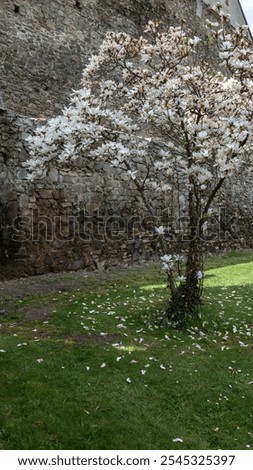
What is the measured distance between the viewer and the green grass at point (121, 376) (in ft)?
11.3

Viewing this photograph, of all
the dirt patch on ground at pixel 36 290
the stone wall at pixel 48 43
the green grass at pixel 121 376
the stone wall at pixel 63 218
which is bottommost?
the green grass at pixel 121 376

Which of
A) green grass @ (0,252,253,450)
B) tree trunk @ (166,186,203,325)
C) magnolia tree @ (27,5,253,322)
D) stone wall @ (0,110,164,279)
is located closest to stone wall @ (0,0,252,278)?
stone wall @ (0,110,164,279)

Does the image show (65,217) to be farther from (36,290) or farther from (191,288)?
(191,288)

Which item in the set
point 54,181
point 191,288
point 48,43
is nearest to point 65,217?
point 54,181

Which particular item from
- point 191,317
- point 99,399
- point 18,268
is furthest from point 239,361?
point 18,268

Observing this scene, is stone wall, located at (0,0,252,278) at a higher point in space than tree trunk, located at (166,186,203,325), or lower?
higher

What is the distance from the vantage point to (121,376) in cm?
443

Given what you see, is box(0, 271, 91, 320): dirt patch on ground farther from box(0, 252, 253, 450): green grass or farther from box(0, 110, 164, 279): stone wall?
box(0, 110, 164, 279): stone wall

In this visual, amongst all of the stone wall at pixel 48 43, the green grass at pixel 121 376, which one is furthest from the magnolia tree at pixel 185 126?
the stone wall at pixel 48 43

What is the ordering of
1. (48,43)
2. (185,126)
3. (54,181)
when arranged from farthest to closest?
(48,43), (54,181), (185,126)

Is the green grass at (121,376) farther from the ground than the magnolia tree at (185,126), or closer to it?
closer to it

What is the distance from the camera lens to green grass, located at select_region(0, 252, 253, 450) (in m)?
3.44

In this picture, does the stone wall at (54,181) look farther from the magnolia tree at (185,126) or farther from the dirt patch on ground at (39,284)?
the magnolia tree at (185,126)
